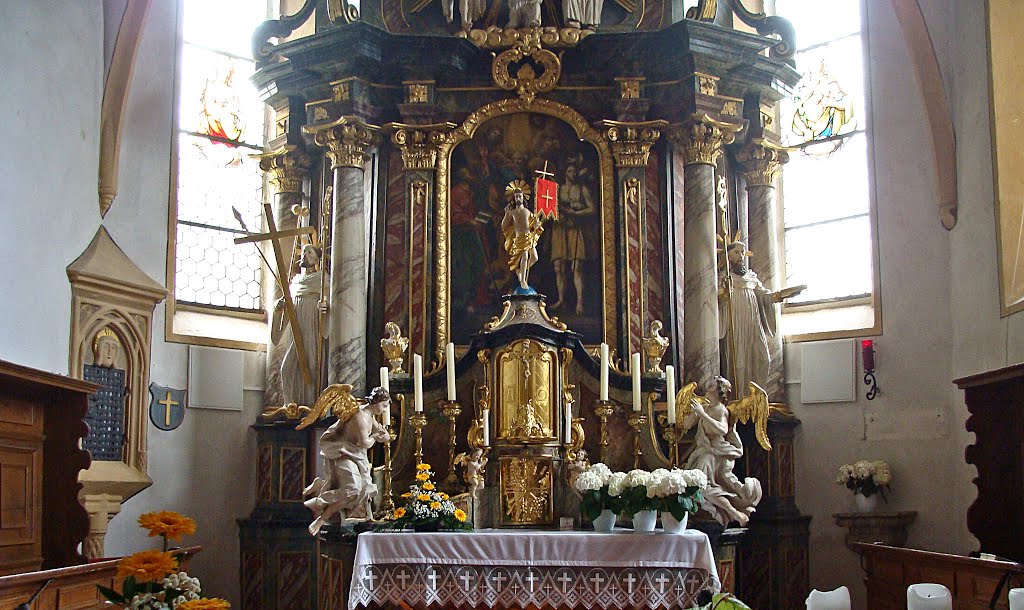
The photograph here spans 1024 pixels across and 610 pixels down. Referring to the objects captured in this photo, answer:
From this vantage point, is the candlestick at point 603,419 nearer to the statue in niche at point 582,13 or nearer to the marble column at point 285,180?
the marble column at point 285,180

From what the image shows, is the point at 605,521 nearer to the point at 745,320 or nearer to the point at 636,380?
the point at 636,380

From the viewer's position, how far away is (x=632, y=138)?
13.7 metres

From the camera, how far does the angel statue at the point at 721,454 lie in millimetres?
11336

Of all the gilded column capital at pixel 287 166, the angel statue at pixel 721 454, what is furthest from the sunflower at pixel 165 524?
the gilded column capital at pixel 287 166

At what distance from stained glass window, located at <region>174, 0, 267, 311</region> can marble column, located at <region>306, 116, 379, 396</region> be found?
1879 millimetres

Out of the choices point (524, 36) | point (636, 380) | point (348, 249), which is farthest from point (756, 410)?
point (524, 36)

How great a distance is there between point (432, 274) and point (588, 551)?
4.58 meters

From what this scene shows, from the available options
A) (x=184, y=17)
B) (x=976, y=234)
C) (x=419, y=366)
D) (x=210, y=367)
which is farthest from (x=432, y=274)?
(x=976, y=234)

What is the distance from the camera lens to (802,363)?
14.1m

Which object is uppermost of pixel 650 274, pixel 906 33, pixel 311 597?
pixel 906 33

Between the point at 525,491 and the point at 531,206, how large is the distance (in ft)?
11.5

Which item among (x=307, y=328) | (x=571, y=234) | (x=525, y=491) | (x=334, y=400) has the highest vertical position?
(x=571, y=234)

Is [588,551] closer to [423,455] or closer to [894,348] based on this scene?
[423,455]

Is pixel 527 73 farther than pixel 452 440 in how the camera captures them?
Yes
